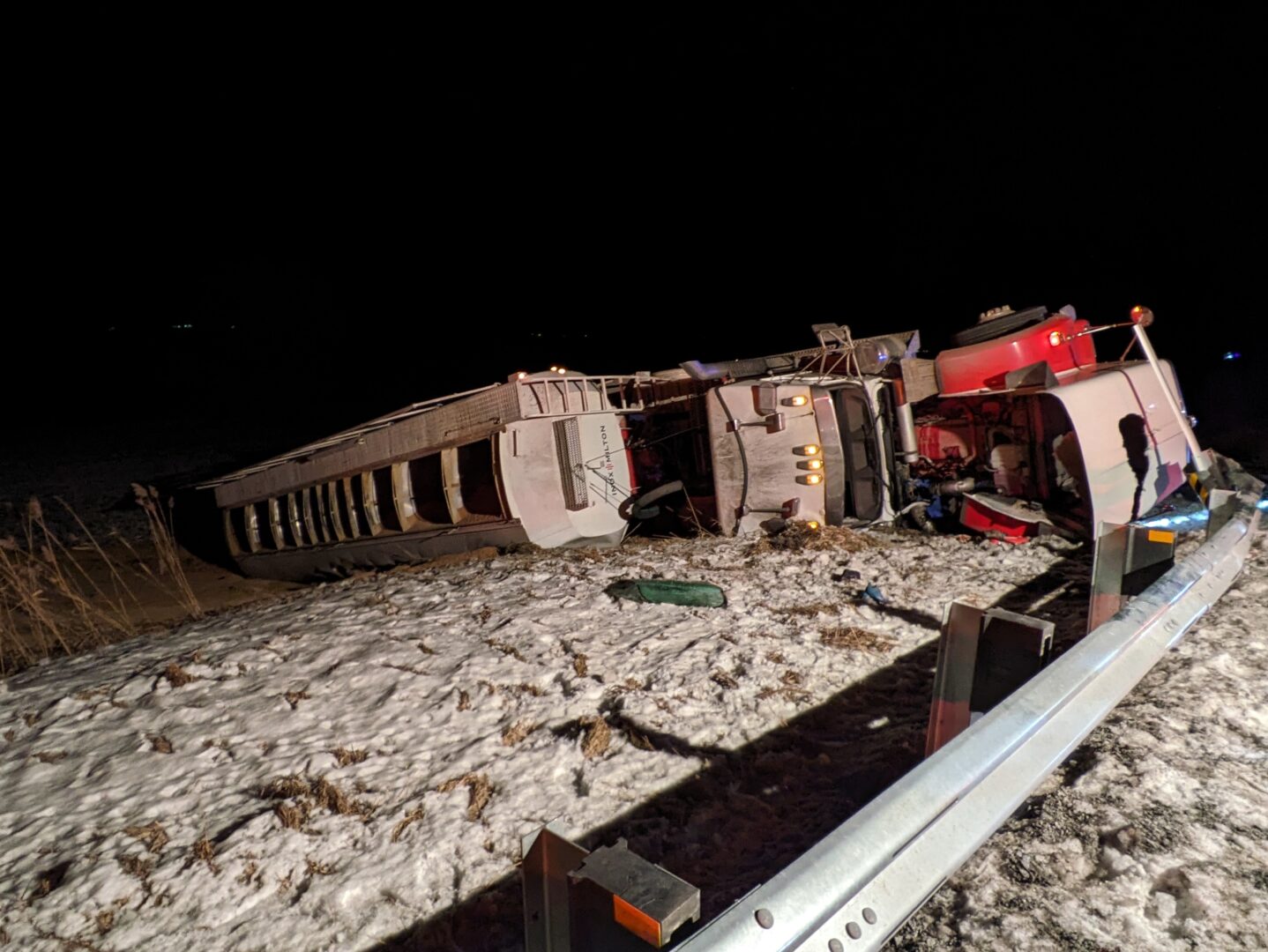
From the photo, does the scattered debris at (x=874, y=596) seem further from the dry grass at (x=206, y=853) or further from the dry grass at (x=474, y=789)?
the dry grass at (x=206, y=853)

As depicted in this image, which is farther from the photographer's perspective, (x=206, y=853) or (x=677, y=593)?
(x=677, y=593)

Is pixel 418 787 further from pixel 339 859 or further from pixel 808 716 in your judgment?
pixel 808 716

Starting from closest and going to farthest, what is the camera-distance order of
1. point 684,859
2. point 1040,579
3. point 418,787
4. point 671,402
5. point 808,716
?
point 684,859 → point 418,787 → point 808,716 → point 1040,579 → point 671,402

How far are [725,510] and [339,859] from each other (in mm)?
4925

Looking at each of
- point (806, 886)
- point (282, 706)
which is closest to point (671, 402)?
point (282, 706)

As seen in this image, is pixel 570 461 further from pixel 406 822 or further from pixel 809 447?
pixel 406 822

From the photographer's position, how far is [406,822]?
2.46 meters

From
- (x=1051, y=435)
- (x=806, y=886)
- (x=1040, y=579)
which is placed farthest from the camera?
(x=1051, y=435)

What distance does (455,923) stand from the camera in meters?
2.03

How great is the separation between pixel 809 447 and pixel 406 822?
4846 millimetres

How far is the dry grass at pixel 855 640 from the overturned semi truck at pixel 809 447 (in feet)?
8.20

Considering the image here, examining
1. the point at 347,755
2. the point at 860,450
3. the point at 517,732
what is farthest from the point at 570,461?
the point at 347,755

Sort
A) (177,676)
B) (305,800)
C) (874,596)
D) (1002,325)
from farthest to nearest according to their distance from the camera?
(1002,325)
(874,596)
(177,676)
(305,800)

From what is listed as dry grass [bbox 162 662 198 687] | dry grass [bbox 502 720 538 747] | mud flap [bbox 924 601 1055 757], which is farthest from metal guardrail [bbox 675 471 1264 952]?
dry grass [bbox 162 662 198 687]
